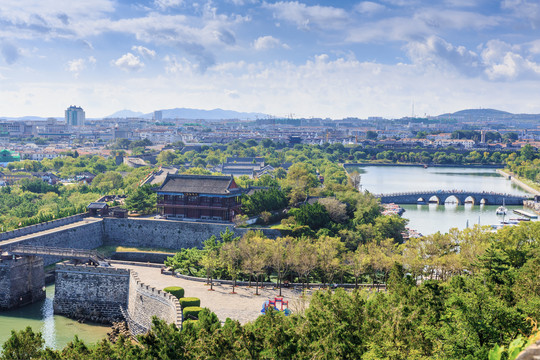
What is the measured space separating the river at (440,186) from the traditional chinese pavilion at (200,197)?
2188 cm

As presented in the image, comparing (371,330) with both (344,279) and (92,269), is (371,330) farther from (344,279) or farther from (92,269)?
(92,269)

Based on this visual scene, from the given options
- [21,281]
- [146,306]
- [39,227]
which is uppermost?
[39,227]

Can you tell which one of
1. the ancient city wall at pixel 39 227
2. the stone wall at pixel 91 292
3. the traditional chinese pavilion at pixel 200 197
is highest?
the traditional chinese pavilion at pixel 200 197

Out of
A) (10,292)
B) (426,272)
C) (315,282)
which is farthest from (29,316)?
(426,272)

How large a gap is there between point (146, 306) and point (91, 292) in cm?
522

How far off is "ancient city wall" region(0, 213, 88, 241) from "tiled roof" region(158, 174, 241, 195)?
7.10 m

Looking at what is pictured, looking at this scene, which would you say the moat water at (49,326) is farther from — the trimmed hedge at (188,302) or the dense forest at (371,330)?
the dense forest at (371,330)

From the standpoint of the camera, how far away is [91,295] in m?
35.9

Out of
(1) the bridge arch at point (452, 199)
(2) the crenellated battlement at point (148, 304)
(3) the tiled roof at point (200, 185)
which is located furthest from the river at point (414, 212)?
(3) the tiled roof at point (200, 185)

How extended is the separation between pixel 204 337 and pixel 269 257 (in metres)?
15.7

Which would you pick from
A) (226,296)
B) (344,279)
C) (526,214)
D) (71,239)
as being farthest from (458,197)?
(226,296)

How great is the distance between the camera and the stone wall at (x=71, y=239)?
4147 centimetres

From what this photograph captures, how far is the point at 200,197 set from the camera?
49.0 m

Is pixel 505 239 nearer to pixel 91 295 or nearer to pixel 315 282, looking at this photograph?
pixel 315 282
